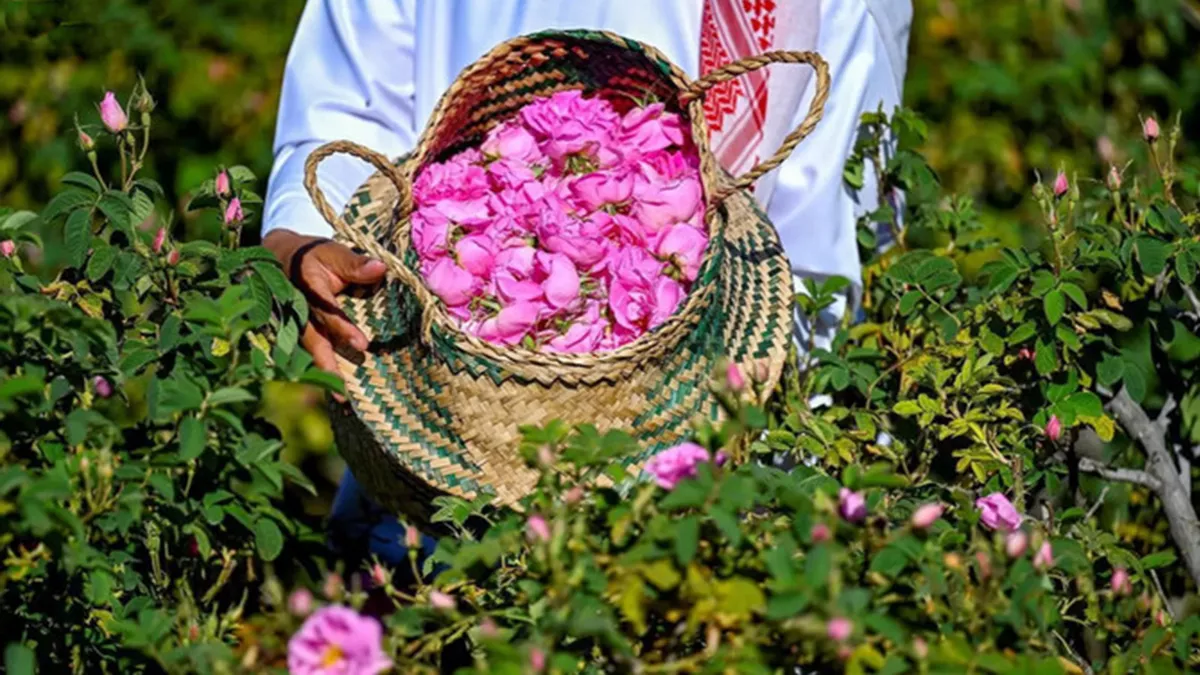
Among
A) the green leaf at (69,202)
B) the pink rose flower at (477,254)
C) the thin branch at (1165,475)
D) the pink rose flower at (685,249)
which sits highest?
the green leaf at (69,202)

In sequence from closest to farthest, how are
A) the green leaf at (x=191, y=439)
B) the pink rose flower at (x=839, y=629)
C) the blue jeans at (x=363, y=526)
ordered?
the pink rose flower at (x=839, y=629), the green leaf at (x=191, y=439), the blue jeans at (x=363, y=526)

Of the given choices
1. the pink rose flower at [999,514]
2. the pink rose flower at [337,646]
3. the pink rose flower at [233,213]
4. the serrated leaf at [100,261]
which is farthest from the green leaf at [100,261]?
the pink rose flower at [999,514]

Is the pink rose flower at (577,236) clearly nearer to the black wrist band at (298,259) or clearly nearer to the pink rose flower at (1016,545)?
the black wrist band at (298,259)

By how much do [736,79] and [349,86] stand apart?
57 centimetres

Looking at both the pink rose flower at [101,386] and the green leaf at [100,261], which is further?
the green leaf at [100,261]

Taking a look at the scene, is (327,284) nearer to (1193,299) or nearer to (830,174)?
(830,174)

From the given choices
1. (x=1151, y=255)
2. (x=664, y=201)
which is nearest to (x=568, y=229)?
(x=664, y=201)

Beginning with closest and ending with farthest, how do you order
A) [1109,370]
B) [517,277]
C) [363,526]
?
[517,277]
[1109,370]
[363,526]

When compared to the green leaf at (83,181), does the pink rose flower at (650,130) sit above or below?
above

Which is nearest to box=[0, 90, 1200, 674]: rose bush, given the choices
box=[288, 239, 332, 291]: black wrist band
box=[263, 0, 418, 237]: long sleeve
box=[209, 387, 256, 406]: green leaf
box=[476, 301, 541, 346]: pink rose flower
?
box=[209, 387, 256, 406]: green leaf

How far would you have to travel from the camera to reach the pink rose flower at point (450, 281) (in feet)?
7.35

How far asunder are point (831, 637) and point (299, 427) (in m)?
2.69

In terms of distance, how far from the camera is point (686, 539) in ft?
5.17

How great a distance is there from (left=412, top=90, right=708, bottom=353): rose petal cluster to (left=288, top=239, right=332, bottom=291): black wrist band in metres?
0.15
